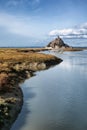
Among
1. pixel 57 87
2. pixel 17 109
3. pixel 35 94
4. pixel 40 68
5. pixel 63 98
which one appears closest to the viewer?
pixel 17 109

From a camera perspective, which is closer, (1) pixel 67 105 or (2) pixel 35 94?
(1) pixel 67 105

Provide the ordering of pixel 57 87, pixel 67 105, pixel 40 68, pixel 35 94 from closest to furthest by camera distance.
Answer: pixel 67 105 → pixel 35 94 → pixel 57 87 → pixel 40 68

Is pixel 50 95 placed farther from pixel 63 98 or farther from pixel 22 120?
pixel 22 120

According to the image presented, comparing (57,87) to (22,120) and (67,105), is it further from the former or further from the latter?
(22,120)

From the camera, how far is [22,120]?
87.4 ft

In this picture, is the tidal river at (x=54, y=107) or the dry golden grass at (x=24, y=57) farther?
the dry golden grass at (x=24, y=57)

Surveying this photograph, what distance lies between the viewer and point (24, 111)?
29.7 m

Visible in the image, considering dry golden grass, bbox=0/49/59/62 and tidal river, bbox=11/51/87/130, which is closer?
tidal river, bbox=11/51/87/130

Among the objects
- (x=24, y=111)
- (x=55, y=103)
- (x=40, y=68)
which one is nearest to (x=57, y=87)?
(x=55, y=103)

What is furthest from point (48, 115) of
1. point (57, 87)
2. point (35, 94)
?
point (57, 87)

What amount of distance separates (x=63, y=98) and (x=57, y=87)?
8195 millimetres

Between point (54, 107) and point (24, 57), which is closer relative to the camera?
point (54, 107)

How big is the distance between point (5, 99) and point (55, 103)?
622 cm

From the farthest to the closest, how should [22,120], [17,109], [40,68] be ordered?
[40,68] → [17,109] → [22,120]
